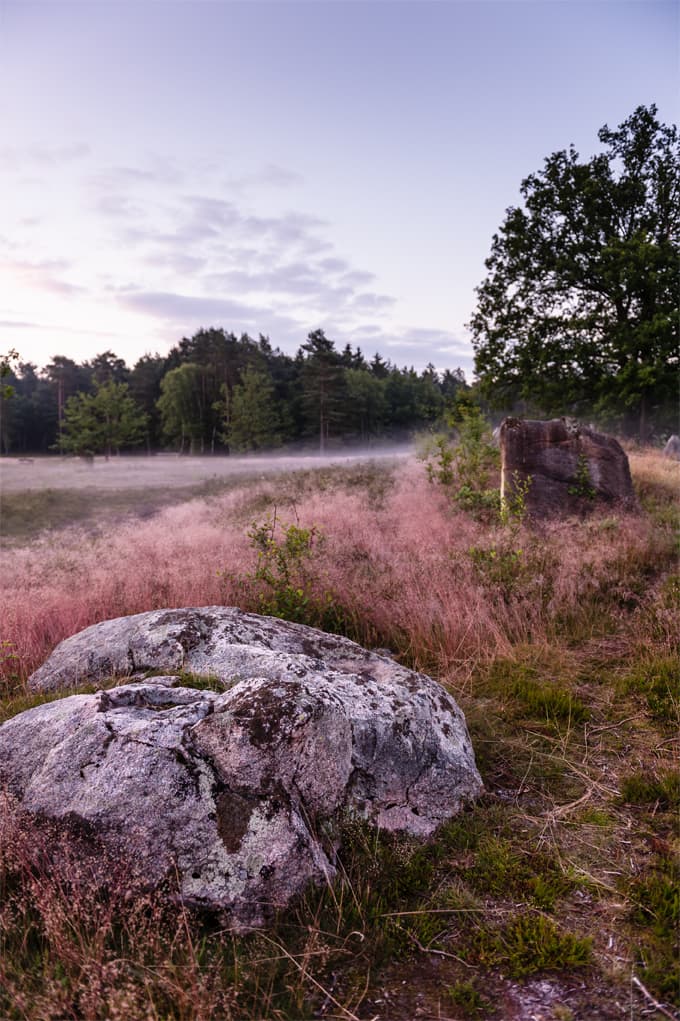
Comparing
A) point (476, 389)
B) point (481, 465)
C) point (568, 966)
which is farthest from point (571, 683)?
point (476, 389)

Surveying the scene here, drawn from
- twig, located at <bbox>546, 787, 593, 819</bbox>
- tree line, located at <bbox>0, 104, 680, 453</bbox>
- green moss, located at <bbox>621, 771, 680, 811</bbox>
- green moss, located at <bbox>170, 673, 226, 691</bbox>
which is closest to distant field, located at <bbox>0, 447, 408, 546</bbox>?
tree line, located at <bbox>0, 104, 680, 453</bbox>

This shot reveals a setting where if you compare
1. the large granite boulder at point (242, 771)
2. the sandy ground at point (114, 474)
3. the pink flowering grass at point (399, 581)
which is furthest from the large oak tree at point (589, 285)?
the large granite boulder at point (242, 771)

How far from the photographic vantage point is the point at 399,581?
24.6ft

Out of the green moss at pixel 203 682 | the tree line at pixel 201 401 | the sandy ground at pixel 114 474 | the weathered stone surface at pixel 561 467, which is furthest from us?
the tree line at pixel 201 401

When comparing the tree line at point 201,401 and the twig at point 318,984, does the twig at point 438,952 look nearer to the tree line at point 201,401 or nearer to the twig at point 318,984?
the twig at point 318,984

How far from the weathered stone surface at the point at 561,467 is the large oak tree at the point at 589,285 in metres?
12.9

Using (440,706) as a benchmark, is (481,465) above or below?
above

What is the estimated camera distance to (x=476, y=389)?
26.4 m

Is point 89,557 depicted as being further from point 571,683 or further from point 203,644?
point 571,683

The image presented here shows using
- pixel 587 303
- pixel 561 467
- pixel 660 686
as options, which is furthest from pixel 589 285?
pixel 660 686

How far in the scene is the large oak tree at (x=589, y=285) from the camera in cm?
2397

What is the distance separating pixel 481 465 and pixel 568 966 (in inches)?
530

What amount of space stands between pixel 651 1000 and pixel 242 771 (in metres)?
2.02

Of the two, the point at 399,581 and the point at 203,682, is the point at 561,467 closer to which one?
the point at 399,581
